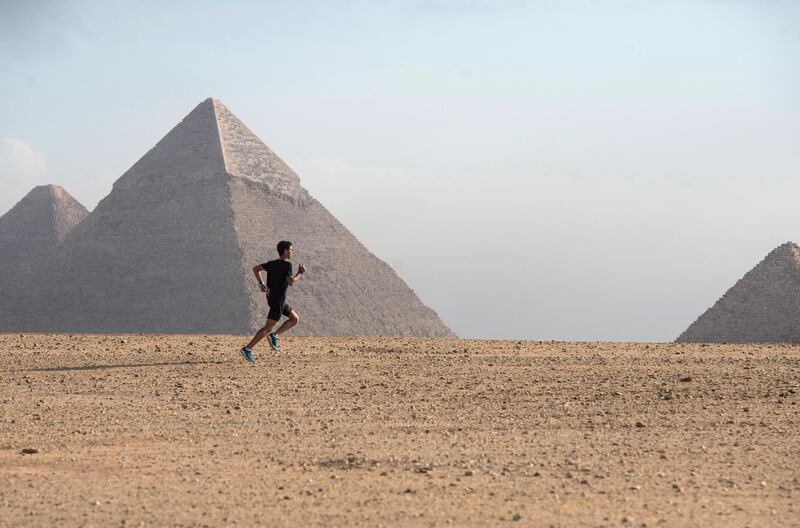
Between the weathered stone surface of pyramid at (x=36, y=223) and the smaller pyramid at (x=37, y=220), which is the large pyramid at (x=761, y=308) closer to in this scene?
the weathered stone surface of pyramid at (x=36, y=223)

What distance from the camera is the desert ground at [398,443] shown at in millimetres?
6723

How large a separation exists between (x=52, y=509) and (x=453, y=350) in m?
9.55

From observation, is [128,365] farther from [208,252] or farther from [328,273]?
[328,273]

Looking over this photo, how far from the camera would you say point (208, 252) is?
90625mm

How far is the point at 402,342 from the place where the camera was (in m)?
17.9

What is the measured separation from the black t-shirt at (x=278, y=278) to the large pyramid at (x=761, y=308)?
40665 millimetres

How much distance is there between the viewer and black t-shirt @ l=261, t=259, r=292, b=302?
1423cm

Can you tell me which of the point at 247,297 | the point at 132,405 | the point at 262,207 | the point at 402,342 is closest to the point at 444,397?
the point at 132,405

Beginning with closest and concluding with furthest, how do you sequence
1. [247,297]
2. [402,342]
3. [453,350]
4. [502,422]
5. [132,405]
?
[502,422]
[132,405]
[453,350]
[402,342]
[247,297]

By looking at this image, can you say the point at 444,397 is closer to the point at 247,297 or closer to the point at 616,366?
the point at 616,366

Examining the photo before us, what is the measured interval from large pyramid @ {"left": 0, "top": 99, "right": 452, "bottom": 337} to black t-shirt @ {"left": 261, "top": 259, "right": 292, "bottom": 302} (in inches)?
2697

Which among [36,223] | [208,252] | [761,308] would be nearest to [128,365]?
[761,308]

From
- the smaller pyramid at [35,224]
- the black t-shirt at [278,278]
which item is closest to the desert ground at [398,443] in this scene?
the black t-shirt at [278,278]

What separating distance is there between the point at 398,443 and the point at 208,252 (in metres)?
83.2
